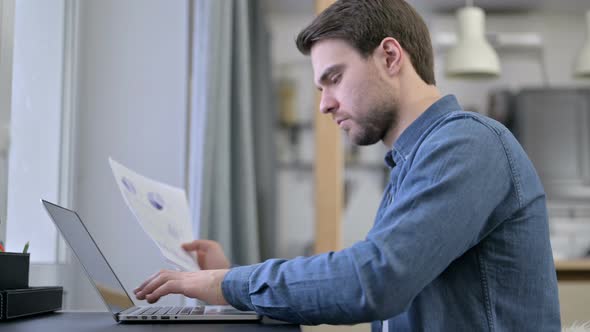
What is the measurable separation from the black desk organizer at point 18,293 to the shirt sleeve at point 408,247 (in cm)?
38

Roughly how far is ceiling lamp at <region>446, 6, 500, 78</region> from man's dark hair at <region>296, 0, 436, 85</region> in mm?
1971

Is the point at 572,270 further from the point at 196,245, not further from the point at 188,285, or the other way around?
the point at 188,285

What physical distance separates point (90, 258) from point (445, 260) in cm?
59

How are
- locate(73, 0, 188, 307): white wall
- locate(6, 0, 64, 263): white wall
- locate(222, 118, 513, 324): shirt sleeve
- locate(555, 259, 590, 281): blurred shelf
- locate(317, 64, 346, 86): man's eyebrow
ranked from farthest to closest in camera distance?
locate(555, 259, 590, 281): blurred shelf → locate(73, 0, 188, 307): white wall → locate(6, 0, 64, 263): white wall → locate(317, 64, 346, 86): man's eyebrow → locate(222, 118, 513, 324): shirt sleeve

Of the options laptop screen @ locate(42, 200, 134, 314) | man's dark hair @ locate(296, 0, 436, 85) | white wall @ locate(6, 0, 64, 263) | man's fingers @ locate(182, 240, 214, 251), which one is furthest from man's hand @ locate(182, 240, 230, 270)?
man's dark hair @ locate(296, 0, 436, 85)

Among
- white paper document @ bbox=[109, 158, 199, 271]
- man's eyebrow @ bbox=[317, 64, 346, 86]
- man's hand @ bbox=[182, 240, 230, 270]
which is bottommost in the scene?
man's hand @ bbox=[182, 240, 230, 270]

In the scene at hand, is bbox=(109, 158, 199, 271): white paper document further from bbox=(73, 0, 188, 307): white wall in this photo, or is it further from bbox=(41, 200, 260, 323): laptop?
bbox=(73, 0, 188, 307): white wall

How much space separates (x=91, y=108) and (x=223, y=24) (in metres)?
0.52

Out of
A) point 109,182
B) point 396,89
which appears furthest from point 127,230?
point 396,89

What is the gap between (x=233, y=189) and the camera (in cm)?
244

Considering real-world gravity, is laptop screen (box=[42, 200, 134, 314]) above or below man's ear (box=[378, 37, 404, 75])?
below

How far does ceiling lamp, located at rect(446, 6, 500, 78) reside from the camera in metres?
3.07

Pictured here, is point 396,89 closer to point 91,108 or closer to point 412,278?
point 412,278

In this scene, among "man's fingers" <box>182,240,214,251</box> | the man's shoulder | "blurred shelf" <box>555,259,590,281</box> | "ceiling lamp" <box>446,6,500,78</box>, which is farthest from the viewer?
"ceiling lamp" <box>446,6,500,78</box>
